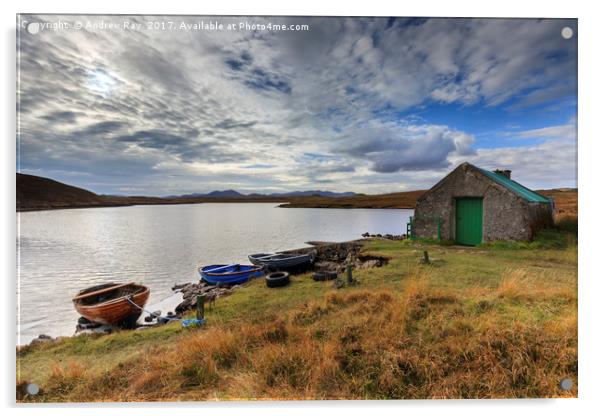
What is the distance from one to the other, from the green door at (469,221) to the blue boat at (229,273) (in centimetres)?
828

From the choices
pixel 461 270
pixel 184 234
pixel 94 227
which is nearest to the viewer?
pixel 461 270

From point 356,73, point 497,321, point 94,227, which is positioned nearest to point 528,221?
Result: point 497,321

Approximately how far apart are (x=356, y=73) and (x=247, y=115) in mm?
2029

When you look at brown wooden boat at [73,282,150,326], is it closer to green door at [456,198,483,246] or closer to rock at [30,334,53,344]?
rock at [30,334,53,344]

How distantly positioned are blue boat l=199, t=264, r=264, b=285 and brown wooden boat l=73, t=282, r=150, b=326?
2.43 meters

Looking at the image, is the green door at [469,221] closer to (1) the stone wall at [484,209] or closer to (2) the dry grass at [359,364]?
(1) the stone wall at [484,209]

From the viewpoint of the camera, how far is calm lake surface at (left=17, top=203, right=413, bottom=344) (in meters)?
3.69

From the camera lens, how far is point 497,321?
10.7 ft

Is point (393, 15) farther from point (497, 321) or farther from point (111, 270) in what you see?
point (111, 270)

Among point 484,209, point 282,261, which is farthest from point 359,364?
point 484,209

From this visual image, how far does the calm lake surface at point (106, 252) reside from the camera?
369cm

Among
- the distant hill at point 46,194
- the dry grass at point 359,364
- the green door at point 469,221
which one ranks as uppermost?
the distant hill at point 46,194

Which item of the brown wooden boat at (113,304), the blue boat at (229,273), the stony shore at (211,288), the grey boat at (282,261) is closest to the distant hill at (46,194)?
the brown wooden boat at (113,304)

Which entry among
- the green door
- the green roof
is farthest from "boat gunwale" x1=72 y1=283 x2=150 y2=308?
the green roof
